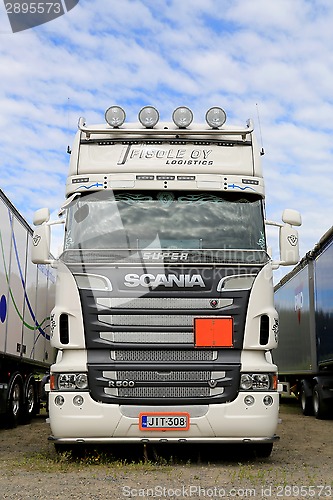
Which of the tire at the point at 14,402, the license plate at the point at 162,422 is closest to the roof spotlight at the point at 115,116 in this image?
the license plate at the point at 162,422

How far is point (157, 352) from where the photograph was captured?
24.8 ft

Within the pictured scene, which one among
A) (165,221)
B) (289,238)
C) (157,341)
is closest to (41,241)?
(165,221)

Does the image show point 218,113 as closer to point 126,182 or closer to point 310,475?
point 126,182

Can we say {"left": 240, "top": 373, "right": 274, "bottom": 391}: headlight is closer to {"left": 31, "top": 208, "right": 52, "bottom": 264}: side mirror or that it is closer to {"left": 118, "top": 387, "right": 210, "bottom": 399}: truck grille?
{"left": 118, "top": 387, "right": 210, "bottom": 399}: truck grille

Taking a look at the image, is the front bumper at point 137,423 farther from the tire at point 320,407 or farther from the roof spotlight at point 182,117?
the tire at point 320,407

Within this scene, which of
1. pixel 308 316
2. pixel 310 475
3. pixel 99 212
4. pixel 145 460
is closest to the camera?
pixel 310 475

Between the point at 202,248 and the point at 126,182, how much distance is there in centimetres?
129

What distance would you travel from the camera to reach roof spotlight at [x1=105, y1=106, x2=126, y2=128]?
884 centimetres

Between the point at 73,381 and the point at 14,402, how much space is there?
646cm

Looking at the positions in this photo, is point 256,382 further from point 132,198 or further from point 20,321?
point 20,321

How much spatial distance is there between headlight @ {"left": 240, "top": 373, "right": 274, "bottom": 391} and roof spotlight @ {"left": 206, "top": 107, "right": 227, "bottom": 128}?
326cm

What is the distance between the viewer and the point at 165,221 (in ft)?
26.9

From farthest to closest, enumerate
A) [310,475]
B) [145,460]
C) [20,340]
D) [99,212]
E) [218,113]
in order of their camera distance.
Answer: [20,340]
[218,113]
[99,212]
[145,460]
[310,475]

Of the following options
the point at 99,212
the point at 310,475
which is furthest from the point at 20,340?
the point at 310,475
